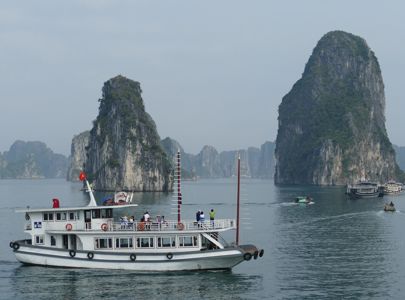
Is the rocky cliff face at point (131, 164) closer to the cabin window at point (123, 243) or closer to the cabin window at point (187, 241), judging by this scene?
the cabin window at point (123, 243)

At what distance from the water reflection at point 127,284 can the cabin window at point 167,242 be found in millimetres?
1961

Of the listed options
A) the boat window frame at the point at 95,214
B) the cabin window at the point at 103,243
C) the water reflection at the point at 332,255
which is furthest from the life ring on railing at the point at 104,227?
the water reflection at the point at 332,255

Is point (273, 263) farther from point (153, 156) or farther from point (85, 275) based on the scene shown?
point (153, 156)

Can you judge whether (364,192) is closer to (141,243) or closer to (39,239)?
(141,243)

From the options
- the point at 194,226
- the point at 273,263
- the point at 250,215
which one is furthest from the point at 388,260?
the point at 250,215

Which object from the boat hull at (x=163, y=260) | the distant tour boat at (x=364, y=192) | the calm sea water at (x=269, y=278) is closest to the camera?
the calm sea water at (x=269, y=278)

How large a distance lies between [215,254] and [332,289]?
7.66 metres

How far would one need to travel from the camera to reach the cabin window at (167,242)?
43.9m

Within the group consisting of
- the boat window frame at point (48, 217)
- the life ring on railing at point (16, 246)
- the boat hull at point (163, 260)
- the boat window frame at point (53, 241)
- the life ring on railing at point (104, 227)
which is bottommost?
the boat hull at point (163, 260)

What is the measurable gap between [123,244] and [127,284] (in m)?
4.31

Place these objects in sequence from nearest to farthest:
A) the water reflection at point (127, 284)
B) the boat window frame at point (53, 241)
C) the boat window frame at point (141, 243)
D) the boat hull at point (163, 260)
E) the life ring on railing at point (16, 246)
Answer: the water reflection at point (127, 284)
the boat hull at point (163, 260)
the boat window frame at point (141, 243)
the boat window frame at point (53, 241)
the life ring on railing at point (16, 246)

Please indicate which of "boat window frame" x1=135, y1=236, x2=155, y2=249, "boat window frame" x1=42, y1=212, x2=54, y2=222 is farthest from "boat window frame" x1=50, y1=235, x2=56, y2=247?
"boat window frame" x1=135, y1=236, x2=155, y2=249

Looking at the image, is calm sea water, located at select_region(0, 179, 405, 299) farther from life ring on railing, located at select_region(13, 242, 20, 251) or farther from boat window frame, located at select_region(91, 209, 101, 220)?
boat window frame, located at select_region(91, 209, 101, 220)

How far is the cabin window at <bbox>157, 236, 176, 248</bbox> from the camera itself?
43.9 m
